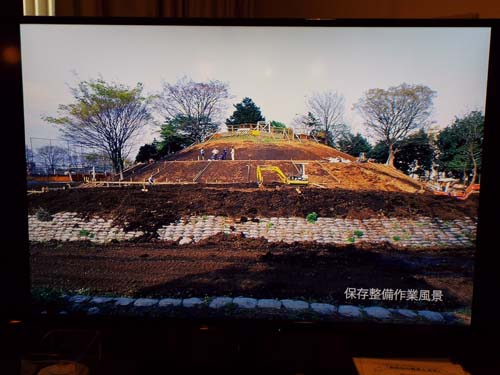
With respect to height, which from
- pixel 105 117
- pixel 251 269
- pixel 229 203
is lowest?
pixel 251 269

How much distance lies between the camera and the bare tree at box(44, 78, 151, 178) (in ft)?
3.99

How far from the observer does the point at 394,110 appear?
1191mm

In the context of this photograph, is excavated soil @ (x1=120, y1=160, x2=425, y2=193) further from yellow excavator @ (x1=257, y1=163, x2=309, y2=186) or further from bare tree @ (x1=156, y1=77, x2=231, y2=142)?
bare tree @ (x1=156, y1=77, x2=231, y2=142)

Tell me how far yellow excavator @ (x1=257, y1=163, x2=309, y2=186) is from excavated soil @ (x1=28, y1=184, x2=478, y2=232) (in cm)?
2

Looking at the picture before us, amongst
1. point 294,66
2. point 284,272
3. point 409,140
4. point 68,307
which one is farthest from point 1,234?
point 409,140

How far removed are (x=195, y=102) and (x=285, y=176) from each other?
1.28ft

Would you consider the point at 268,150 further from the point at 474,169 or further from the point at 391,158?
the point at 474,169

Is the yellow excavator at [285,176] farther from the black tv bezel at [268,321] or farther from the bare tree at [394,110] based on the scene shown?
the black tv bezel at [268,321]

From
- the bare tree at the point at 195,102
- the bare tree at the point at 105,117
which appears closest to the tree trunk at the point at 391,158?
the bare tree at the point at 195,102

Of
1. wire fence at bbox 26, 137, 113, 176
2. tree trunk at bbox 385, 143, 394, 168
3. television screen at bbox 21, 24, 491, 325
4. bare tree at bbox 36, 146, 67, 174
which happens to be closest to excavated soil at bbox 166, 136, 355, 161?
television screen at bbox 21, 24, 491, 325

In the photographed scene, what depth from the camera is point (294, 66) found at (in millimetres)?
1188

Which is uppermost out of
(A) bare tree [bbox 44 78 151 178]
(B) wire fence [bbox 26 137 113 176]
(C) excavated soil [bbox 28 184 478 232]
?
(A) bare tree [bbox 44 78 151 178]

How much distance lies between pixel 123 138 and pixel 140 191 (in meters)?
0.19

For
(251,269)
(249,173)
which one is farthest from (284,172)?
(251,269)
